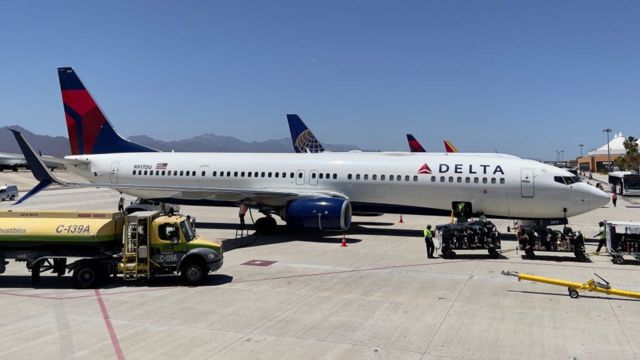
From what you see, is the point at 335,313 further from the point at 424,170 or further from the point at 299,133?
the point at 299,133

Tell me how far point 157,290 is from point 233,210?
2422cm

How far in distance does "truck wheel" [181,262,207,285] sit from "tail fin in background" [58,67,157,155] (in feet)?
60.3

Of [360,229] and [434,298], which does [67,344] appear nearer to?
[434,298]

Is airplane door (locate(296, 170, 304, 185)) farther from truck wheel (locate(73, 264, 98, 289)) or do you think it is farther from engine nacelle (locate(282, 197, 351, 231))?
truck wheel (locate(73, 264, 98, 289))

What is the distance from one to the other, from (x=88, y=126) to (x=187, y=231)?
19.9 metres

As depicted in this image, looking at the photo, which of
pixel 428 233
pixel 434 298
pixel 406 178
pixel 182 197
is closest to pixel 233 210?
pixel 182 197

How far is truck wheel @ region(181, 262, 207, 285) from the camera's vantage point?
13.7 m

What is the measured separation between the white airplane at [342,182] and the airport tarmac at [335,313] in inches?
155

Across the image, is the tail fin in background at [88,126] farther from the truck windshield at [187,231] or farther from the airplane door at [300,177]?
the truck windshield at [187,231]

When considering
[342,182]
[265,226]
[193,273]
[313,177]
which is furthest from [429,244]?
[265,226]

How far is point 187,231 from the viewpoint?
14.3 meters

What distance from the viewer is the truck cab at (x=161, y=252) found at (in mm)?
13672

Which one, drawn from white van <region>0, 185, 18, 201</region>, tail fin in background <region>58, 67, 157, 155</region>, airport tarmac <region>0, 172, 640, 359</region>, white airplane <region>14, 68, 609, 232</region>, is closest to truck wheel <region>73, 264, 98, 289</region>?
airport tarmac <region>0, 172, 640, 359</region>

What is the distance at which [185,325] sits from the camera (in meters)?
10.4
